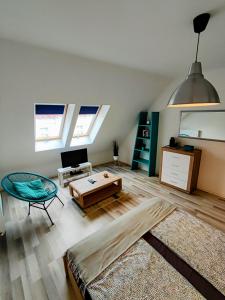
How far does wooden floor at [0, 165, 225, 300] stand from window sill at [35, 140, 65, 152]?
1.09 metres

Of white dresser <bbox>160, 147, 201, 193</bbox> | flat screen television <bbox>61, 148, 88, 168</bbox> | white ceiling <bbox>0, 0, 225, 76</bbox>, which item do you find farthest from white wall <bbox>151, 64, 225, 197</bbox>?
flat screen television <bbox>61, 148, 88, 168</bbox>

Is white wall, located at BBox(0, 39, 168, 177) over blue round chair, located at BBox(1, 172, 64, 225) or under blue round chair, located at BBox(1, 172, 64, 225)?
over

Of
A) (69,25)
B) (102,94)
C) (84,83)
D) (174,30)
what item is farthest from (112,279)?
(102,94)

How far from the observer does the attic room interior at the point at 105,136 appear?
1.23 metres

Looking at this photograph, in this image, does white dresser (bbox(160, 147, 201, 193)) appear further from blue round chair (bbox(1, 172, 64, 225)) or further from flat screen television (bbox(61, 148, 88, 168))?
blue round chair (bbox(1, 172, 64, 225))

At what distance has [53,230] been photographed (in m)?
2.33

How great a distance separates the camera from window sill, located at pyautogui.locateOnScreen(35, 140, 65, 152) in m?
3.65

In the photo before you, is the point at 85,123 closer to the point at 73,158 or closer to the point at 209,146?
the point at 73,158

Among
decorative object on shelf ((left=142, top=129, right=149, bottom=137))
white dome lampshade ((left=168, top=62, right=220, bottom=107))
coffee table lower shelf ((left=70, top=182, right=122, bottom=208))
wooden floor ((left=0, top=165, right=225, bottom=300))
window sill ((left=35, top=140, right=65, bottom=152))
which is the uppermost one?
white dome lampshade ((left=168, top=62, right=220, bottom=107))

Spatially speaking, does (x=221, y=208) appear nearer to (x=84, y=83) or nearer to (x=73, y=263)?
(x=73, y=263)

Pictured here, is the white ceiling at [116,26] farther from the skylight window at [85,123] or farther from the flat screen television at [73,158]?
the flat screen television at [73,158]

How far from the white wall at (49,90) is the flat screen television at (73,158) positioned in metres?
0.49

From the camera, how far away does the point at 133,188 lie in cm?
358

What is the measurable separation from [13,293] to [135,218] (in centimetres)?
143
